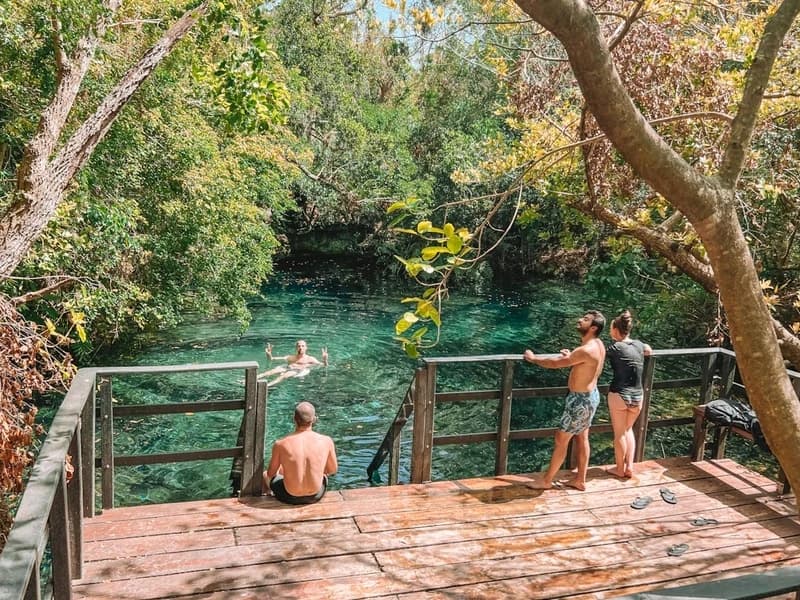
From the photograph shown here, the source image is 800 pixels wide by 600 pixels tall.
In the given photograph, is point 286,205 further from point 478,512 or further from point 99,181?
point 478,512

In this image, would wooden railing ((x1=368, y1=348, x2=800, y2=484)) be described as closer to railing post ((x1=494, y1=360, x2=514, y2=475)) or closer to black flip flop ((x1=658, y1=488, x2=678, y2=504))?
railing post ((x1=494, y1=360, x2=514, y2=475))

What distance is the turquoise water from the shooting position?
12008 mm

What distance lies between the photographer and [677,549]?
515 centimetres

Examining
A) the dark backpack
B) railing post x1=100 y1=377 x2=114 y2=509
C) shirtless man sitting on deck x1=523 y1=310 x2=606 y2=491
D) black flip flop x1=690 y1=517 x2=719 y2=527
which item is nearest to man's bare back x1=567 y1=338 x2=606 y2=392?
shirtless man sitting on deck x1=523 y1=310 x2=606 y2=491

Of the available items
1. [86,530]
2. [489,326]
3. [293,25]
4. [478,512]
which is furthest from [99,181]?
[293,25]

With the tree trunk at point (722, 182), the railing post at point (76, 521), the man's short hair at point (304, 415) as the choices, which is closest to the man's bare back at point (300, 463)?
the man's short hair at point (304, 415)

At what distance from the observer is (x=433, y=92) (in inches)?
1252

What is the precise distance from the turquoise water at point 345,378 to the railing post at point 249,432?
17.8ft

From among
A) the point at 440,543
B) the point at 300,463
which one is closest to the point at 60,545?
the point at 300,463

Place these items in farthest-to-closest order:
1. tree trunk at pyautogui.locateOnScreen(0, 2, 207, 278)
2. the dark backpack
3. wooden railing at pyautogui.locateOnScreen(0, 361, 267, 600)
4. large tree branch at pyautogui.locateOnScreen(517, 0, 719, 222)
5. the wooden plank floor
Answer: tree trunk at pyautogui.locateOnScreen(0, 2, 207, 278) → the dark backpack → the wooden plank floor → wooden railing at pyautogui.locateOnScreen(0, 361, 267, 600) → large tree branch at pyautogui.locateOnScreen(517, 0, 719, 222)

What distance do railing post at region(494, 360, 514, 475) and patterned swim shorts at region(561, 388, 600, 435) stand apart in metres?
0.53

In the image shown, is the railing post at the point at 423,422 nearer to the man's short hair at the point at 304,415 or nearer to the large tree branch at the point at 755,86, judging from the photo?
the man's short hair at the point at 304,415

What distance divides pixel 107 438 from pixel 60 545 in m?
1.60

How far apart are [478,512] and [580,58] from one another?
4.23 m
